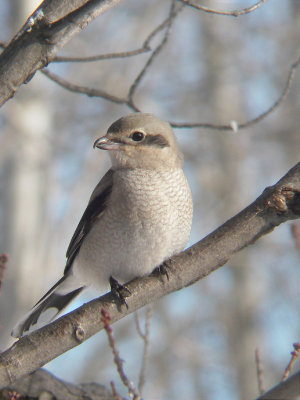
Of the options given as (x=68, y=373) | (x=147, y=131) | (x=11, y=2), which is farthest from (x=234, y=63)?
(x=147, y=131)

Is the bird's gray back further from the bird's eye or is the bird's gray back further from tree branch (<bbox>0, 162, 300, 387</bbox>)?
tree branch (<bbox>0, 162, 300, 387</bbox>)

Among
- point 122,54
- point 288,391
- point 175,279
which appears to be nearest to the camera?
point 288,391

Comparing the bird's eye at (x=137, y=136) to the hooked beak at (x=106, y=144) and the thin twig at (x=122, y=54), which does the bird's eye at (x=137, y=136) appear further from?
the thin twig at (x=122, y=54)

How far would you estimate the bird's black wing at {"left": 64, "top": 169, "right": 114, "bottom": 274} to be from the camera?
380 centimetres

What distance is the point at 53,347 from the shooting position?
2.53m

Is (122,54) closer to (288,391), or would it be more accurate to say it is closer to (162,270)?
(162,270)

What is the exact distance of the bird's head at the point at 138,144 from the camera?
3.83m

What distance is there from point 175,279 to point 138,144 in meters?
1.28

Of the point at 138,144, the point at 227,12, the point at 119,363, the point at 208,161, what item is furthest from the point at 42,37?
the point at 208,161

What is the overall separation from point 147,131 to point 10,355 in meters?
1.83

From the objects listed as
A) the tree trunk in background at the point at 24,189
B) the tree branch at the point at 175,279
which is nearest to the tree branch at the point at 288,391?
the tree branch at the point at 175,279

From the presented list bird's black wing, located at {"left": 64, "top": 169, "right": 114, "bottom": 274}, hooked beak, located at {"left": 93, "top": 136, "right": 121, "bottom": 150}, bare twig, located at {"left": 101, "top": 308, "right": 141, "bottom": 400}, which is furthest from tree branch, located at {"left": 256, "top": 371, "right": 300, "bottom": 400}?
hooked beak, located at {"left": 93, "top": 136, "right": 121, "bottom": 150}

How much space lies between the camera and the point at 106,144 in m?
3.79

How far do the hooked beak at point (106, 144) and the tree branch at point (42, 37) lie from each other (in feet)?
4.13
